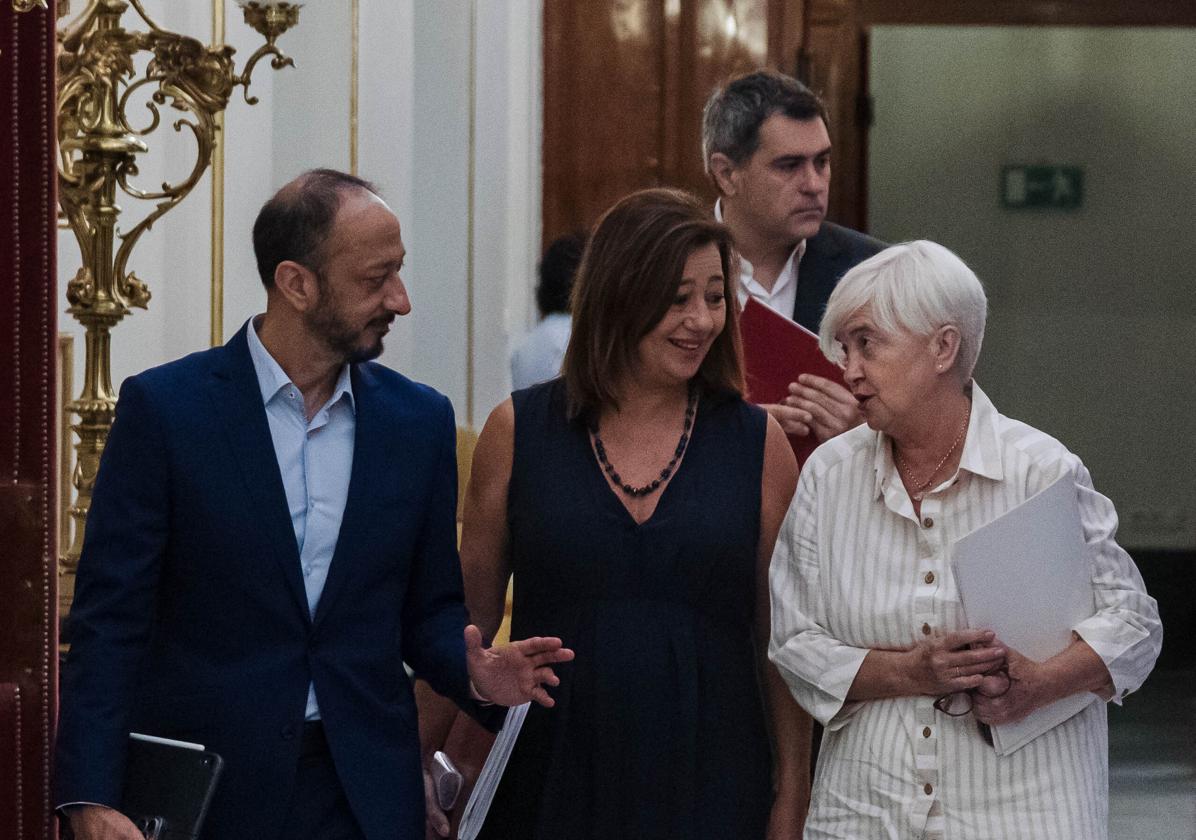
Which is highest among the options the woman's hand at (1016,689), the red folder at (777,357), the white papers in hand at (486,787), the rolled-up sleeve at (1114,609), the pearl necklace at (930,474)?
the red folder at (777,357)

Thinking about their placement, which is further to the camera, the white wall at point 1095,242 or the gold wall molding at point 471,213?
the white wall at point 1095,242

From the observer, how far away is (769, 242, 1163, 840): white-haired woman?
113 inches

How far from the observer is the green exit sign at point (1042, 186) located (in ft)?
39.2

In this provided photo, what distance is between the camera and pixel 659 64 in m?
8.37

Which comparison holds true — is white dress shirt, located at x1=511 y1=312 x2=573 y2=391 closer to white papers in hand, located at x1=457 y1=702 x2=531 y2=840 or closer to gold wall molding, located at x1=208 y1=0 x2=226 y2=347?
gold wall molding, located at x1=208 y1=0 x2=226 y2=347

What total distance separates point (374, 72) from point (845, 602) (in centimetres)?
462

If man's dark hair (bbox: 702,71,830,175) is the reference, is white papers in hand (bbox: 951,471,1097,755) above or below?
below

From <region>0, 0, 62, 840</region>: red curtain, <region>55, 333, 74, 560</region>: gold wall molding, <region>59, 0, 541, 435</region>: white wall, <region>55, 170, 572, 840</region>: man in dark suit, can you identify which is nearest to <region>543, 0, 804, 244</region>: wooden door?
<region>59, 0, 541, 435</region>: white wall

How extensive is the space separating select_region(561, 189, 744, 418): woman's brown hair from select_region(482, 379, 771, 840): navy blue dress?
162 mm

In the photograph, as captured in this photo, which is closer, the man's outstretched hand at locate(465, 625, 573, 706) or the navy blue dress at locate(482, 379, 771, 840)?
the man's outstretched hand at locate(465, 625, 573, 706)

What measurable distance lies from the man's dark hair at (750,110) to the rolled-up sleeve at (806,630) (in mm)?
1149

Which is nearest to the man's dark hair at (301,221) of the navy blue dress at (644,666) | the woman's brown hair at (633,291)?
the woman's brown hair at (633,291)

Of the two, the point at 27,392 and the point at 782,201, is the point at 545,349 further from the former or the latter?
the point at 27,392

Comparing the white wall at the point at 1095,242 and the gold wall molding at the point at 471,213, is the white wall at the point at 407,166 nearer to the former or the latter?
the gold wall molding at the point at 471,213
